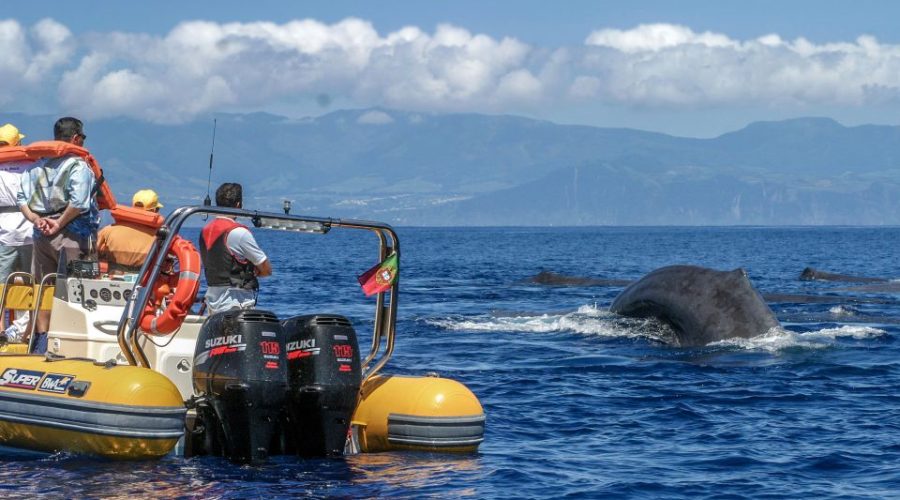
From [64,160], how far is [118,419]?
3.67 metres

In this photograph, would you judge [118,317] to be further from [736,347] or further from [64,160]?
[736,347]

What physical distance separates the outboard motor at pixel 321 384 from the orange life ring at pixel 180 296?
3.04 ft

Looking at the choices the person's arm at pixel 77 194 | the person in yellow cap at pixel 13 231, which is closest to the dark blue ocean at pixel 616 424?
the person in yellow cap at pixel 13 231

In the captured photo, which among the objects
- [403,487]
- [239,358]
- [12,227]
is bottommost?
[403,487]

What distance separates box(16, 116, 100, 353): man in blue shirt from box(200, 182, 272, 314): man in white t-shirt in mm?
1964

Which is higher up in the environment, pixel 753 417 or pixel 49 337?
pixel 49 337

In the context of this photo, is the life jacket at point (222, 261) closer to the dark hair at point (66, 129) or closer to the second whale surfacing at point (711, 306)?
the dark hair at point (66, 129)

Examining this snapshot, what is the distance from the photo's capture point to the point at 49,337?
12.6 metres

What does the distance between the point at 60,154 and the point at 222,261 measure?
2548 millimetres

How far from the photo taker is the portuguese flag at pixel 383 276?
12047 mm

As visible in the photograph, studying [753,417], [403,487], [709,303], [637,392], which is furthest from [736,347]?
[403,487]

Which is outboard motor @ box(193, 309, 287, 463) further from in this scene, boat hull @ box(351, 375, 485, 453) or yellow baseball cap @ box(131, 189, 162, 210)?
yellow baseball cap @ box(131, 189, 162, 210)

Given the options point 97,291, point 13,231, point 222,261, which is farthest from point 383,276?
point 13,231

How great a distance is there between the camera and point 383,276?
39.5 feet
